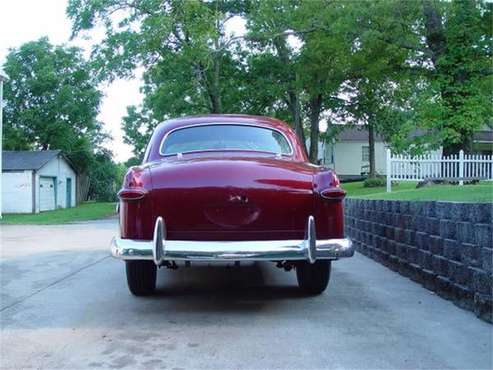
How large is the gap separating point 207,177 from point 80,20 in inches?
993

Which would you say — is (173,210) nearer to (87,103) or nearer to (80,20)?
(80,20)

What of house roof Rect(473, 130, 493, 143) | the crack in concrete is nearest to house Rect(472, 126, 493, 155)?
house roof Rect(473, 130, 493, 143)

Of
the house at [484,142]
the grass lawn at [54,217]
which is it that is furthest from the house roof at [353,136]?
the grass lawn at [54,217]

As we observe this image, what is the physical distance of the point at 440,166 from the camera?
2019 cm

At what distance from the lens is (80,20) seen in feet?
91.5

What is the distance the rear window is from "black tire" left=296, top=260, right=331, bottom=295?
4.17 ft

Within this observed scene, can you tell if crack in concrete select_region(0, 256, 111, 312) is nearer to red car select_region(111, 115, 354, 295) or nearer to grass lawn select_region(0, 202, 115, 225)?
red car select_region(111, 115, 354, 295)

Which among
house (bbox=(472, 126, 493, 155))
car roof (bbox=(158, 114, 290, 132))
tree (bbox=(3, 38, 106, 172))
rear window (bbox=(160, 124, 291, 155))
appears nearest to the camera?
rear window (bbox=(160, 124, 291, 155))

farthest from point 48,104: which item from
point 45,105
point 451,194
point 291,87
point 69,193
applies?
point 451,194

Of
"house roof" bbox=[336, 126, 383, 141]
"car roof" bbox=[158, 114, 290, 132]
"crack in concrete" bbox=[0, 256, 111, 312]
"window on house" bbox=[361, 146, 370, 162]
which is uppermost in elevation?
"house roof" bbox=[336, 126, 383, 141]

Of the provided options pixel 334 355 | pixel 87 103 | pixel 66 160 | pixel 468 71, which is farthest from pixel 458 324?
pixel 87 103

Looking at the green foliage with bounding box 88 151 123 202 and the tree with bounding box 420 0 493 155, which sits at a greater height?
the tree with bounding box 420 0 493 155

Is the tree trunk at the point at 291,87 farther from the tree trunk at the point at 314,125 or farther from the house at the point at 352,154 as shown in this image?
the house at the point at 352,154

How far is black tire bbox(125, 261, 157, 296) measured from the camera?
19.6 ft
